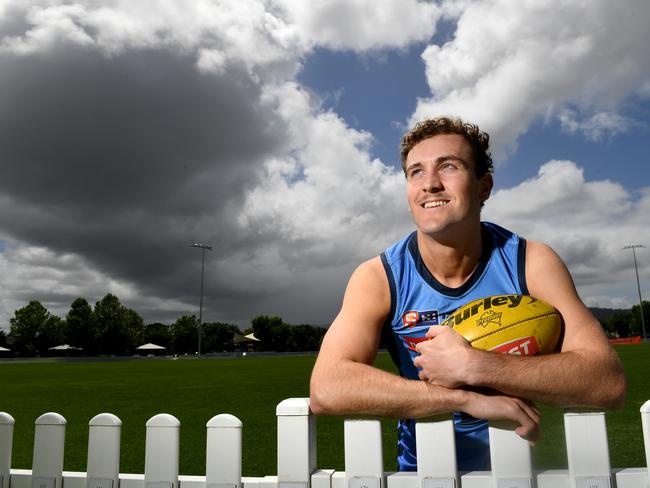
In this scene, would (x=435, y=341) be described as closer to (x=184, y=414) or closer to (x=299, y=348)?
(x=184, y=414)

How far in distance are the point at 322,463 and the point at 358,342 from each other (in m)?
4.36

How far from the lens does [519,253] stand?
2754 millimetres

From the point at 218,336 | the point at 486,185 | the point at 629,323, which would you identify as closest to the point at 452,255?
the point at 486,185

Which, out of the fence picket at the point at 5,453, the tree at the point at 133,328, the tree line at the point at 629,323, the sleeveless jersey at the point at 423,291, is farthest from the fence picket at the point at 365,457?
the tree line at the point at 629,323

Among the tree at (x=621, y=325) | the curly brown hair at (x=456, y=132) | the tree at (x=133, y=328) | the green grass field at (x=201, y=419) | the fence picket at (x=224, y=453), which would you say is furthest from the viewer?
the tree at (x=621, y=325)

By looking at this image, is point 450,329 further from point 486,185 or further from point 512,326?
point 486,185

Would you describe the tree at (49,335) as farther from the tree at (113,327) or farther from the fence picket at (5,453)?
the fence picket at (5,453)

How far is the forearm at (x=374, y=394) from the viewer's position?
6.64 feet

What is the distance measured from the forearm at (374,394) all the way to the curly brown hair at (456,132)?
1297mm

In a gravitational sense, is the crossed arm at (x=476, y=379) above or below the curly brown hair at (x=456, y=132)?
below

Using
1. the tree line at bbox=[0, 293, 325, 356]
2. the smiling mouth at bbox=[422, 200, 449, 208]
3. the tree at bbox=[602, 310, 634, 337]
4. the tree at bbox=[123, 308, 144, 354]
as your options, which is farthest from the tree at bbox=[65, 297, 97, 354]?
the tree at bbox=[602, 310, 634, 337]

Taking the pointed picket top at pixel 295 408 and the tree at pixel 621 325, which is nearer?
the pointed picket top at pixel 295 408

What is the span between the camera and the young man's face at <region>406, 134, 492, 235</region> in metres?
2.69

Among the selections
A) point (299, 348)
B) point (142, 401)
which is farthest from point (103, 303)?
point (142, 401)
